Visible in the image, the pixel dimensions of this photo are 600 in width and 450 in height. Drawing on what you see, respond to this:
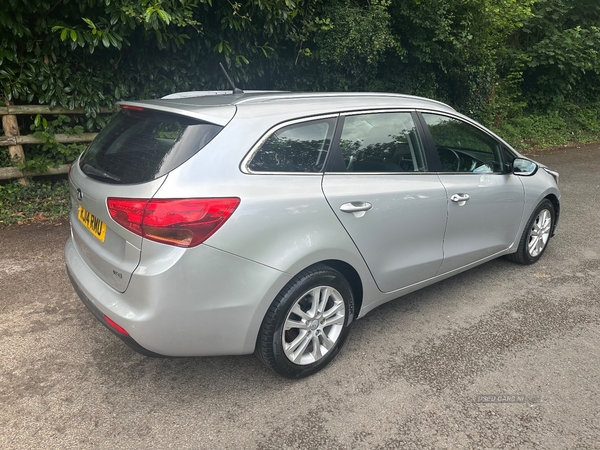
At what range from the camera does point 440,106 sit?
3549 millimetres

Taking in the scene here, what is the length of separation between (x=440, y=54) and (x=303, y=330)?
314 inches

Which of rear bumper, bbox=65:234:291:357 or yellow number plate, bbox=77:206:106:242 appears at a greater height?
yellow number plate, bbox=77:206:106:242

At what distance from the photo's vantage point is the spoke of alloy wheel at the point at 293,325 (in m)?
2.54

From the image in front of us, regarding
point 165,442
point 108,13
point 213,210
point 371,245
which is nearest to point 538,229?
point 371,245

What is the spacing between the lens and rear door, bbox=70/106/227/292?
2253 mm

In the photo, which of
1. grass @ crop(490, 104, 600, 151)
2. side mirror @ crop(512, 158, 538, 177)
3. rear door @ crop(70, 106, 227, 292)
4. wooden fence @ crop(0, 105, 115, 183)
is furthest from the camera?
grass @ crop(490, 104, 600, 151)

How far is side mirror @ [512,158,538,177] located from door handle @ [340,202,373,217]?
1.89 metres

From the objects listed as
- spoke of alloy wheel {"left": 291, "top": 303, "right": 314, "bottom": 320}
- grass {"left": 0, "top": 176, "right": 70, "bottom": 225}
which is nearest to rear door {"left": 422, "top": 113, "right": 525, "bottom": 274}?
spoke of alloy wheel {"left": 291, "top": 303, "right": 314, "bottom": 320}

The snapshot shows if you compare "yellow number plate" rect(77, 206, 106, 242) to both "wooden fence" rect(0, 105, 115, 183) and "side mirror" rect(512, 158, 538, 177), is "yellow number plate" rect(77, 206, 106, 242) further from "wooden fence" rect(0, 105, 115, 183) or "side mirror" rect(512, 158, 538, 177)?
"wooden fence" rect(0, 105, 115, 183)

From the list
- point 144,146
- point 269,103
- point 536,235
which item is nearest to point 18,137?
point 144,146

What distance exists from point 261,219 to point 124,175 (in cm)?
75

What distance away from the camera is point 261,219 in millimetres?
2303

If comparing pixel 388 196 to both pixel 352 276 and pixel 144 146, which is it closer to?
pixel 352 276

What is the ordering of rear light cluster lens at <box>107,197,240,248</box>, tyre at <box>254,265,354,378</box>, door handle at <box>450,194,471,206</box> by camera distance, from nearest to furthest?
rear light cluster lens at <box>107,197,240,248</box> < tyre at <box>254,265,354,378</box> < door handle at <box>450,194,471,206</box>
